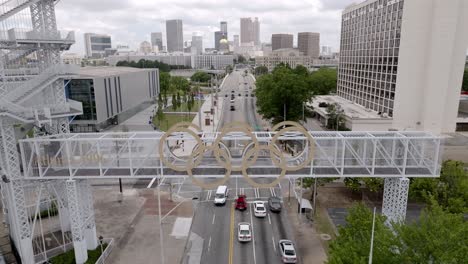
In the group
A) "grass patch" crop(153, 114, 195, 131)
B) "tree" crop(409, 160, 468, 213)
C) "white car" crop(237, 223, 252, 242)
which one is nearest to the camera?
"tree" crop(409, 160, 468, 213)

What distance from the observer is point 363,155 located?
28.0 metres

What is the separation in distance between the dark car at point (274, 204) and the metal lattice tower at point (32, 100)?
60.3ft

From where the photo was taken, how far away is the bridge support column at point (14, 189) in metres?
26.1

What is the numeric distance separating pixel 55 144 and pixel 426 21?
63868 mm

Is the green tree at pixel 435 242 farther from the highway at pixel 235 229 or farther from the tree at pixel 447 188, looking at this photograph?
the highway at pixel 235 229

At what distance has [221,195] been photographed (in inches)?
1582

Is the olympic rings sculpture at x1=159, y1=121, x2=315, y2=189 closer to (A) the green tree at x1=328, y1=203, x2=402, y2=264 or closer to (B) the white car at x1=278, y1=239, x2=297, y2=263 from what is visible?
(A) the green tree at x1=328, y1=203, x2=402, y2=264

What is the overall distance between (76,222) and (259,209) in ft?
59.2

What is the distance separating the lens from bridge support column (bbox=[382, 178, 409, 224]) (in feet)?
89.8

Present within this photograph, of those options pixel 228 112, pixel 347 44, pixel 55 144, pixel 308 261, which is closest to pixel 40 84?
pixel 55 144

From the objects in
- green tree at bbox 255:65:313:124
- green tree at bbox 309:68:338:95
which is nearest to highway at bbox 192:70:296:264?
green tree at bbox 255:65:313:124

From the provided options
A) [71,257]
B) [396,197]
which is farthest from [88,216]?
[396,197]

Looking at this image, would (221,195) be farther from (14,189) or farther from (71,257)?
(14,189)

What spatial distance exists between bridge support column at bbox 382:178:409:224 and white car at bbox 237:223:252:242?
12.3 metres
